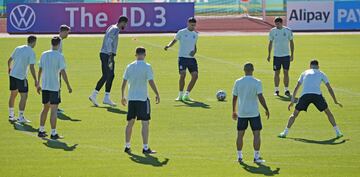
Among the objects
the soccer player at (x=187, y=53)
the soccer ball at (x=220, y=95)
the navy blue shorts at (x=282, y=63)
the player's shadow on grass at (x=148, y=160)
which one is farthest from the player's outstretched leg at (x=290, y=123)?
the navy blue shorts at (x=282, y=63)

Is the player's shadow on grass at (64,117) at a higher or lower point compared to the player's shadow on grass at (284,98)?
lower

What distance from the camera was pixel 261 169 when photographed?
52.3 ft

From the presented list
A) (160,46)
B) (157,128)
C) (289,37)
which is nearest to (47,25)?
(160,46)

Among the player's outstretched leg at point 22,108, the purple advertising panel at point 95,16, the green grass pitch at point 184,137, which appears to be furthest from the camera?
the purple advertising panel at point 95,16

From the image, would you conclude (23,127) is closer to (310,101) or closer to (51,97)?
(51,97)

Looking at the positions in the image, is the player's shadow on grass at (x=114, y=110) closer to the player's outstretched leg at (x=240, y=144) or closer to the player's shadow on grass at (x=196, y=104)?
the player's shadow on grass at (x=196, y=104)

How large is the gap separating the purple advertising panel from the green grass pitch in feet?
49.6

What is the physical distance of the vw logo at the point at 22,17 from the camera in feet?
150

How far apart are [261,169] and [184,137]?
3414 mm

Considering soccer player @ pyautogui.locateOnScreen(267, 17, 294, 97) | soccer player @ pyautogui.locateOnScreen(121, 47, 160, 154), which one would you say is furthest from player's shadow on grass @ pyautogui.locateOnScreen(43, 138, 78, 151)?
soccer player @ pyautogui.locateOnScreen(267, 17, 294, 97)

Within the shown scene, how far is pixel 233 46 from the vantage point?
3972 cm

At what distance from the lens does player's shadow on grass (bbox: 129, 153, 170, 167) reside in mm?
16438

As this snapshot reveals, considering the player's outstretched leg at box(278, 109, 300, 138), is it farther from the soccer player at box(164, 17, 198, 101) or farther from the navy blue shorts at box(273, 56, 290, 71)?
the navy blue shorts at box(273, 56, 290, 71)

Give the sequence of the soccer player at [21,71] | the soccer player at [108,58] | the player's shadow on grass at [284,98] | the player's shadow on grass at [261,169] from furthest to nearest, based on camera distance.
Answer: the player's shadow on grass at [284,98], the soccer player at [108,58], the soccer player at [21,71], the player's shadow on grass at [261,169]
